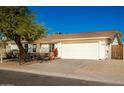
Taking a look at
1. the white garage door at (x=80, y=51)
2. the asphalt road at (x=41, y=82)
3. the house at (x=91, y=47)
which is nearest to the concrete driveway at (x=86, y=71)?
the asphalt road at (x=41, y=82)

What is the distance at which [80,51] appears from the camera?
1048 inches

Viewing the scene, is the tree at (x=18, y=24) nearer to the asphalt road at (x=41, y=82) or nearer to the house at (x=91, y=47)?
the house at (x=91, y=47)

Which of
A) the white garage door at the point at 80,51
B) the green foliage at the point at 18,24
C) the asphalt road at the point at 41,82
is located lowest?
the asphalt road at the point at 41,82

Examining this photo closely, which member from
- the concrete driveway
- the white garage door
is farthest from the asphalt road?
the white garage door

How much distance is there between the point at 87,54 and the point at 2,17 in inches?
456

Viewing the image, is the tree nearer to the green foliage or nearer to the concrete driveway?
the green foliage

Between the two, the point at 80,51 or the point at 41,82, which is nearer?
the point at 41,82

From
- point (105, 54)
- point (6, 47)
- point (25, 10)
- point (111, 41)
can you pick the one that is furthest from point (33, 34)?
point (6, 47)

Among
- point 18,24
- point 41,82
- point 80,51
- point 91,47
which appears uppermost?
point 18,24

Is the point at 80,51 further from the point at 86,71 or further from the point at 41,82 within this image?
the point at 41,82

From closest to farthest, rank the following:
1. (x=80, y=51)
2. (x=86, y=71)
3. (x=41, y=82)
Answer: (x=41, y=82), (x=86, y=71), (x=80, y=51)

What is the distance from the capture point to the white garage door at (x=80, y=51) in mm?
25516

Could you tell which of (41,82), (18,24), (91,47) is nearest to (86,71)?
(41,82)

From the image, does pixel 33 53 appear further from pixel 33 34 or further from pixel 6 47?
pixel 33 34
